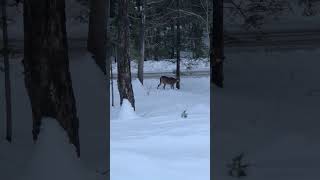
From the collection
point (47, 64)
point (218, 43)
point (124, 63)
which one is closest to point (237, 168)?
point (218, 43)

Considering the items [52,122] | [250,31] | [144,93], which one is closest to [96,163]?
[52,122]

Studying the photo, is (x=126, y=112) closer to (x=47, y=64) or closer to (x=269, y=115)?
(x=269, y=115)

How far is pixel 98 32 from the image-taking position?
5910 mm

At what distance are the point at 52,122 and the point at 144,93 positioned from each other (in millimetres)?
14184

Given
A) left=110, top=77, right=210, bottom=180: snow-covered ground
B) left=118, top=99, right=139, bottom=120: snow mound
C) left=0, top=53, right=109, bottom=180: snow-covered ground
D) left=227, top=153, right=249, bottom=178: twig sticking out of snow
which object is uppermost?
left=0, top=53, right=109, bottom=180: snow-covered ground

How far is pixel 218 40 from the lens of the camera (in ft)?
19.4

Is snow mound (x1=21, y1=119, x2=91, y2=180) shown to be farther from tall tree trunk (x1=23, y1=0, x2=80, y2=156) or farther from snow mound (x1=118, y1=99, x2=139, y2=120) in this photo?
snow mound (x1=118, y1=99, x2=139, y2=120)

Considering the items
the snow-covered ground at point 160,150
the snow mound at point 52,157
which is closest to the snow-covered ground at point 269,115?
the snow-covered ground at point 160,150

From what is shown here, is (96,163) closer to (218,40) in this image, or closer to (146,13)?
(218,40)

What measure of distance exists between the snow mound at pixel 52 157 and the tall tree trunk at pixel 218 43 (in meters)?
1.76

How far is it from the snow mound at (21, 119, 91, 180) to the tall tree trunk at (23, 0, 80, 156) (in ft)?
0.22

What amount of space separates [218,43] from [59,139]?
6.69 ft

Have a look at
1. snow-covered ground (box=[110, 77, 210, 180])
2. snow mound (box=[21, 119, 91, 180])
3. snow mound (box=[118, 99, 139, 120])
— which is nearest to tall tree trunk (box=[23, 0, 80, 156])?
snow mound (box=[21, 119, 91, 180])

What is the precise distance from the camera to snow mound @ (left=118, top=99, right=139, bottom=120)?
1220cm
